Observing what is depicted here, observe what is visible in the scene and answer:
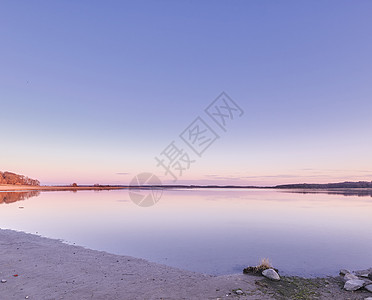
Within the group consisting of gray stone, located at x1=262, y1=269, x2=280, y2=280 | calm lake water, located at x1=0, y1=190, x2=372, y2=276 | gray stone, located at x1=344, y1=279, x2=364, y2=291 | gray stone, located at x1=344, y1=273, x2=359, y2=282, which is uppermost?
gray stone, located at x1=262, y1=269, x2=280, y2=280

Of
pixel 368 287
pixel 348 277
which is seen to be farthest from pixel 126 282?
pixel 348 277

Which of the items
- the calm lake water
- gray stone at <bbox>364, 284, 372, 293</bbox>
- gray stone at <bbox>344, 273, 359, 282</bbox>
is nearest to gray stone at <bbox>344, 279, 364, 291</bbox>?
gray stone at <bbox>364, 284, 372, 293</bbox>

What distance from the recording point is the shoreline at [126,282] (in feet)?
25.9

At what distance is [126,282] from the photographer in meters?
9.03

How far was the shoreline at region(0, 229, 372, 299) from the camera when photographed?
7.88 meters

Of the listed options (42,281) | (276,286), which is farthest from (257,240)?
(42,281)

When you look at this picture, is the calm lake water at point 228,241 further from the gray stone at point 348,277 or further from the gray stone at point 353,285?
the gray stone at point 353,285

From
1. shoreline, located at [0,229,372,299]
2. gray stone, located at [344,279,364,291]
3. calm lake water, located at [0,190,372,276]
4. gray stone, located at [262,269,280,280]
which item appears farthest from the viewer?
calm lake water, located at [0,190,372,276]

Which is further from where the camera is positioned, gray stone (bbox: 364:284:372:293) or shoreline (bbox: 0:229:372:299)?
gray stone (bbox: 364:284:372:293)

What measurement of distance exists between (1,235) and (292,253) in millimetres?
19236

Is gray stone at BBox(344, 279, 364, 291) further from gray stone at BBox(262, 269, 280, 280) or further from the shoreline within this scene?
gray stone at BBox(262, 269, 280, 280)

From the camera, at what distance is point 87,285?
28.0ft

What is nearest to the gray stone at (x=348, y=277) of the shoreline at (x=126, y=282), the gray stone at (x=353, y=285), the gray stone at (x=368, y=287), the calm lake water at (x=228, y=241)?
the shoreline at (x=126, y=282)

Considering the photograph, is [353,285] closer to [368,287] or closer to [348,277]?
[368,287]
